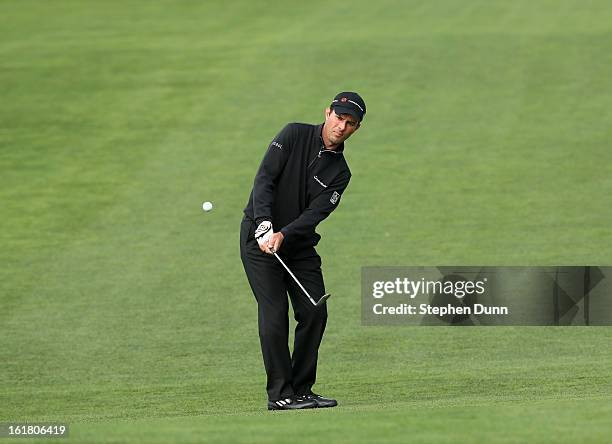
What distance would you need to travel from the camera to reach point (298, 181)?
936 cm

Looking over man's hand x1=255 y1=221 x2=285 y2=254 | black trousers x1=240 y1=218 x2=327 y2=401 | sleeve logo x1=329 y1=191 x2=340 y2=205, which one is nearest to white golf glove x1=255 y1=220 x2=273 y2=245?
man's hand x1=255 y1=221 x2=285 y2=254

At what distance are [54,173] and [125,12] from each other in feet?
42.4

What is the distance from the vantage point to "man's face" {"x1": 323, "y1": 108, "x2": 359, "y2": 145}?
9133 millimetres

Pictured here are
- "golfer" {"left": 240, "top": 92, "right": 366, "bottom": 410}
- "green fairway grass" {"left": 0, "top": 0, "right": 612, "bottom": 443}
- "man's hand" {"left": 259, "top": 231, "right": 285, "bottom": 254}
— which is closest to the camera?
"man's hand" {"left": 259, "top": 231, "right": 285, "bottom": 254}

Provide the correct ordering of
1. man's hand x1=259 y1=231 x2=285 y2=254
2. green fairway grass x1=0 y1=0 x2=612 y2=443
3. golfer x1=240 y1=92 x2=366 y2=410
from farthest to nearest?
green fairway grass x1=0 y1=0 x2=612 y2=443 < golfer x1=240 y1=92 x2=366 y2=410 < man's hand x1=259 y1=231 x2=285 y2=254

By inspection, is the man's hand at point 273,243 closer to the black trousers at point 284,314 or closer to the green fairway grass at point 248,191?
the black trousers at point 284,314

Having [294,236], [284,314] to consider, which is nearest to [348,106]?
[294,236]

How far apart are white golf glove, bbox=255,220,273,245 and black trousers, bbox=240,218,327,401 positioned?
264 millimetres

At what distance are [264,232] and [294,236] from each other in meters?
0.22

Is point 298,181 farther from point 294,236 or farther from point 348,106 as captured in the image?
point 348,106

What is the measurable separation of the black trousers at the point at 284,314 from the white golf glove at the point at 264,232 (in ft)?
0.87

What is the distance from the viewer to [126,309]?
1419cm

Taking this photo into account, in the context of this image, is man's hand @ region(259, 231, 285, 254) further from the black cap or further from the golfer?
the black cap

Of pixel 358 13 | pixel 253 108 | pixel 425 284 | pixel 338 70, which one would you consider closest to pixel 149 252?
pixel 425 284
